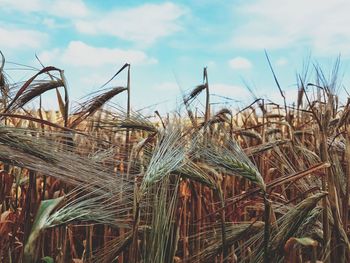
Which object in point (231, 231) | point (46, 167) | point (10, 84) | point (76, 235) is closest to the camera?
point (46, 167)

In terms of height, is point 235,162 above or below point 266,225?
above

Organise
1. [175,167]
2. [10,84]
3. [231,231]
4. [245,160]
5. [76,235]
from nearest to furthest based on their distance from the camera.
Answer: [175,167] < [245,160] < [231,231] < [10,84] < [76,235]

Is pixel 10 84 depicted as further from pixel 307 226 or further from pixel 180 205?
pixel 307 226

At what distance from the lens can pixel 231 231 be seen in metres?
2.05

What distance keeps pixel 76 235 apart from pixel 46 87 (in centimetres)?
108

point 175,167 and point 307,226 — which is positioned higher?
point 175,167

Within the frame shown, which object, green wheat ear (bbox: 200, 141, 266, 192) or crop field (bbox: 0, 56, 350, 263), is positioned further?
green wheat ear (bbox: 200, 141, 266, 192)

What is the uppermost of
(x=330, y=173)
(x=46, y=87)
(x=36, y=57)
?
(x=36, y=57)

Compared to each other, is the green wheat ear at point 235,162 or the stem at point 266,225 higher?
the green wheat ear at point 235,162

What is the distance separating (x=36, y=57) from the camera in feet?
8.38

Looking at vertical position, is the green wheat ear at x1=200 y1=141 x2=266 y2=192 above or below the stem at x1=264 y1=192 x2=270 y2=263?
above

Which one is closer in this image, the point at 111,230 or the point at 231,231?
the point at 231,231

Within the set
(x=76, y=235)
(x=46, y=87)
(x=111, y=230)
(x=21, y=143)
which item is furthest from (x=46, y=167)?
(x=76, y=235)

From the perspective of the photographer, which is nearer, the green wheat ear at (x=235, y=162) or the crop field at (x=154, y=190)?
the crop field at (x=154, y=190)
